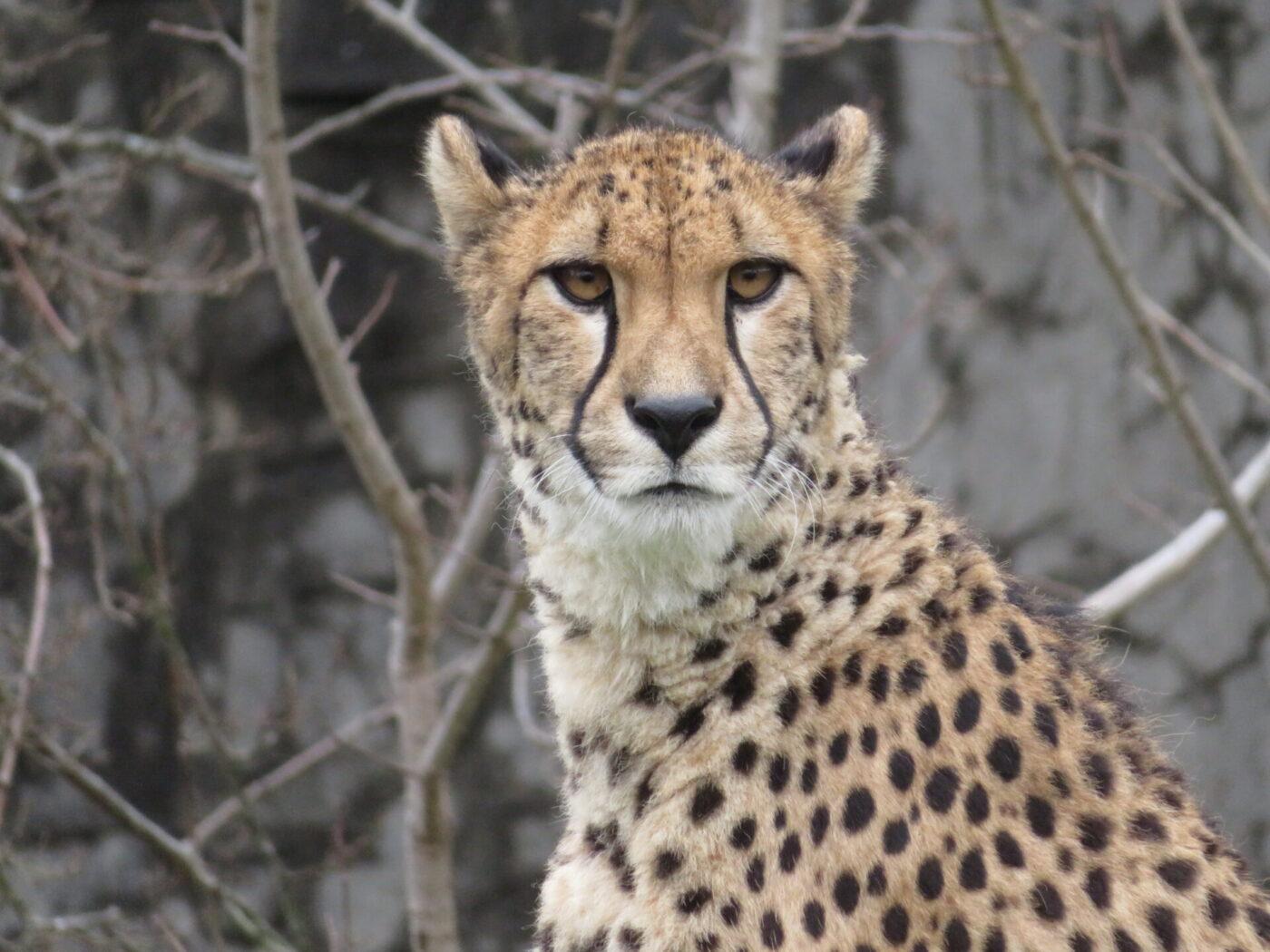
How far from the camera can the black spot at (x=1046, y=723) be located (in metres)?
2.79

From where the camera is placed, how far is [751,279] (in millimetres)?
3006

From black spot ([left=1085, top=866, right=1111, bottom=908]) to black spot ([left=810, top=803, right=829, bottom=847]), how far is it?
15.6 inches

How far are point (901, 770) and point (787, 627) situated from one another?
1.03ft

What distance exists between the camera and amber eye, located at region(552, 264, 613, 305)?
2.98 metres

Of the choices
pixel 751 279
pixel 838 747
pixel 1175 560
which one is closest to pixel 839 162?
pixel 751 279

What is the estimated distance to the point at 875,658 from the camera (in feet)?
9.41

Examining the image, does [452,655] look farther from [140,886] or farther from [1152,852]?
[1152,852]

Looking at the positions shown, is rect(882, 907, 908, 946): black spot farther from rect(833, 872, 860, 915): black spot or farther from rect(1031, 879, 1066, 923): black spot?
rect(1031, 879, 1066, 923): black spot

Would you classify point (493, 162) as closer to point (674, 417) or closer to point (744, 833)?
point (674, 417)

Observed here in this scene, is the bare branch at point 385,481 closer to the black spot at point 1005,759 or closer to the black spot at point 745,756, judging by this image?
the black spot at point 745,756

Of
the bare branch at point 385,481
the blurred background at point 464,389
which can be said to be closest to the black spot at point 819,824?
the bare branch at point 385,481

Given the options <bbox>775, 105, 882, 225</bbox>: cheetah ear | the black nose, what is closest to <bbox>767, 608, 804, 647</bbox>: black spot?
the black nose

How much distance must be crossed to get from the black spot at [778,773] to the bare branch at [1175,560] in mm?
2316

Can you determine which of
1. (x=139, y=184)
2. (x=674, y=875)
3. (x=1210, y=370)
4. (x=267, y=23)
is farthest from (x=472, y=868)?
(x=674, y=875)
